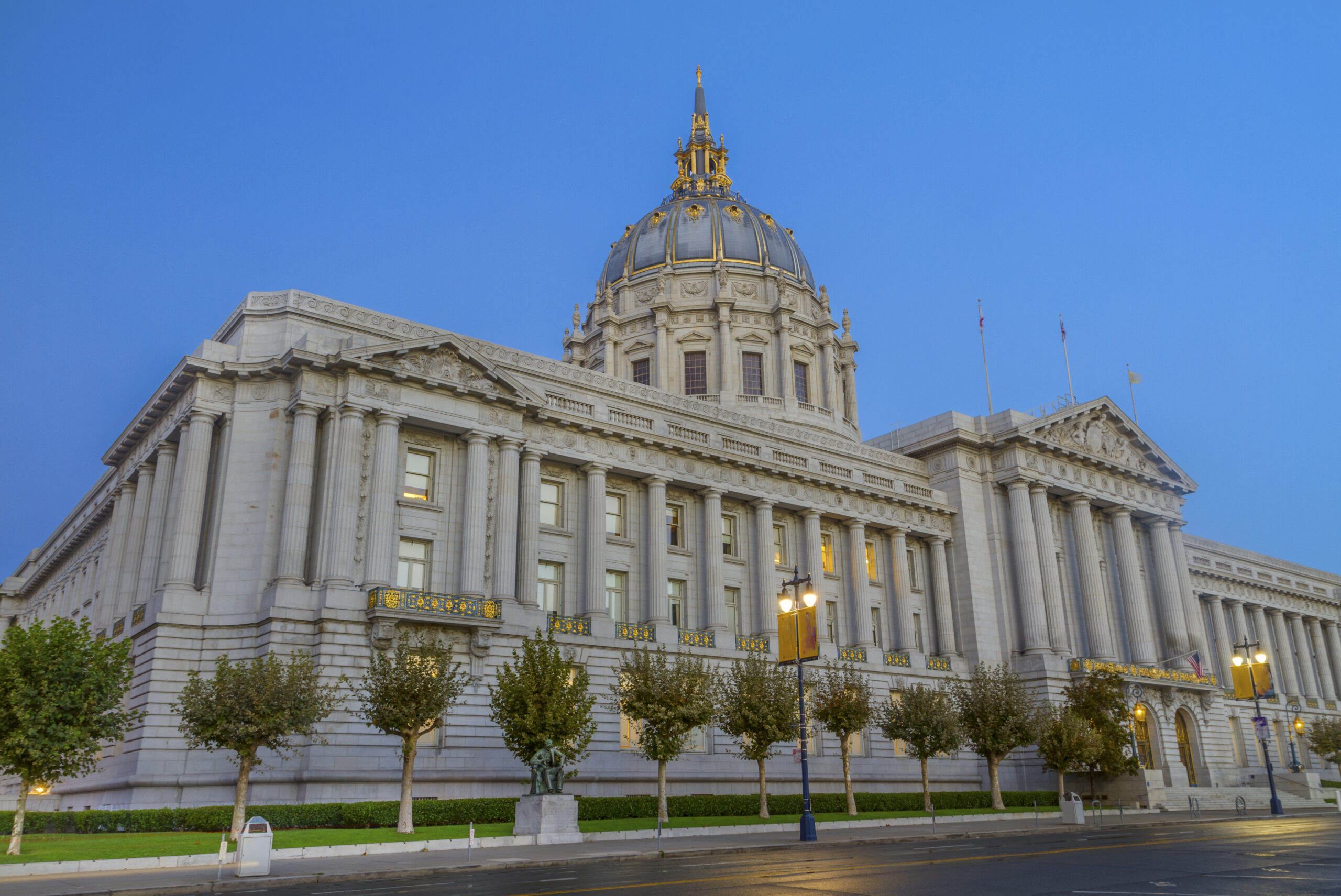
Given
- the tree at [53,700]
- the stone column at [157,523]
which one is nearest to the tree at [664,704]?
the tree at [53,700]

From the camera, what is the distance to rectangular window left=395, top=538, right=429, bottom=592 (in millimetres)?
41125

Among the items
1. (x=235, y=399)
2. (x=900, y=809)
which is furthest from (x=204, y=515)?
(x=900, y=809)

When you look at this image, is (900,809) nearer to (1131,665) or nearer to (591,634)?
(591,634)

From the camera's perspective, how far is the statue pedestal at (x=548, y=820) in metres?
28.3

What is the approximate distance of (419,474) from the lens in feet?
141

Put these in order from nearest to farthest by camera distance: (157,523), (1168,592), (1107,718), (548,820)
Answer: (548,820)
(157,523)
(1107,718)
(1168,592)

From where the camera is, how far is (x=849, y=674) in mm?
44406

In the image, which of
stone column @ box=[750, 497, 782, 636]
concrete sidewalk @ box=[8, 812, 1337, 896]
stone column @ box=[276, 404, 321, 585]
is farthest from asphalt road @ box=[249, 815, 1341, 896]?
stone column @ box=[750, 497, 782, 636]

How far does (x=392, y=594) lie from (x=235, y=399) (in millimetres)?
10678

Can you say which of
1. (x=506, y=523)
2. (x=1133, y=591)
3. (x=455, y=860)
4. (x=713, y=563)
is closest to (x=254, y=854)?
(x=455, y=860)

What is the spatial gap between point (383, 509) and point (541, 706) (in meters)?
12.2

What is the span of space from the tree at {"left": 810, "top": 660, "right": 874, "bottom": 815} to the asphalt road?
1341 cm

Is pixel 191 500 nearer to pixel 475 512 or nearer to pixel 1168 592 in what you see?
pixel 475 512

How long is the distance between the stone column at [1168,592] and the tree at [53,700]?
58.7 meters
